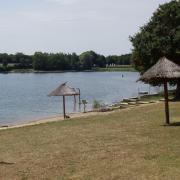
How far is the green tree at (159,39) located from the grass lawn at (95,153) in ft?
57.8

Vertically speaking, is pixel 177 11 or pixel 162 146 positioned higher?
pixel 177 11

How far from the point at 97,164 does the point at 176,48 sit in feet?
88.6

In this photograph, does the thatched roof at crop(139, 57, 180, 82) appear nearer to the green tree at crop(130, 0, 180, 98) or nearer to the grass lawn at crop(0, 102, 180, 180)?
the grass lawn at crop(0, 102, 180, 180)

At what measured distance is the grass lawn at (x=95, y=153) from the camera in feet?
38.2

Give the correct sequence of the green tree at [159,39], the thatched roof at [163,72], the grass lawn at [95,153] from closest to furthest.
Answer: the grass lawn at [95,153]
the thatched roof at [163,72]
the green tree at [159,39]

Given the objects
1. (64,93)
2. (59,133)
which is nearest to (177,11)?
(64,93)

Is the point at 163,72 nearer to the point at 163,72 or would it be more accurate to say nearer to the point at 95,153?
the point at 163,72

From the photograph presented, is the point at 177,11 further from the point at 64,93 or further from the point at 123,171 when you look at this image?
the point at 123,171

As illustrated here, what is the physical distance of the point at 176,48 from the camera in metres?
38.3

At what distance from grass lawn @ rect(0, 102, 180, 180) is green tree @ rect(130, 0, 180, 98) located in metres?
17.6

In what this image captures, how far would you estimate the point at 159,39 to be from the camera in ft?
127

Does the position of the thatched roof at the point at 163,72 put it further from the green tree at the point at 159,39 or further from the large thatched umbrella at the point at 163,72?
the green tree at the point at 159,39

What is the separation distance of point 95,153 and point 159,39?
25.6m

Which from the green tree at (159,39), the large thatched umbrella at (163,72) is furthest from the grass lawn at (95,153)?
the green tree at (159,39)
